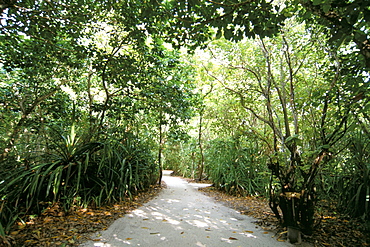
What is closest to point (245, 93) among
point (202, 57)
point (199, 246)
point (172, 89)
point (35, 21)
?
point (172, 89)

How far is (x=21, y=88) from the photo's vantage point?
4.51m

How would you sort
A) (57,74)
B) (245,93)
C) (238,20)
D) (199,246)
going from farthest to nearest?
(245,93) < (57,74) < (199,246) < (238,20)

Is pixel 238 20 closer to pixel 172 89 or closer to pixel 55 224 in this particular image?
pixel 172 89

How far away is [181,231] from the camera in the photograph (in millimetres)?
2707

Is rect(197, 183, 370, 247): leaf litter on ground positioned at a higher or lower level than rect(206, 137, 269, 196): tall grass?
lower

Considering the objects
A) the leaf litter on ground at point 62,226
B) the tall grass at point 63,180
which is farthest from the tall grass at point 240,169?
→ the leaf litter on ground at point 62,226

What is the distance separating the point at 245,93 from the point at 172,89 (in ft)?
6.40

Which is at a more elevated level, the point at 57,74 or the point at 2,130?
the point at 57,74

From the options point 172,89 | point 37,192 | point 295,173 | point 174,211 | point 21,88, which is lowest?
point 174,211

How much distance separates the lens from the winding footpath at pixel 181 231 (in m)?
2.35

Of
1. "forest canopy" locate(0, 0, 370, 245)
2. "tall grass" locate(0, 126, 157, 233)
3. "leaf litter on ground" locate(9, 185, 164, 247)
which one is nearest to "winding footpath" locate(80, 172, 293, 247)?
"leaf litter on ground" locate(9, 185, 164, 247)

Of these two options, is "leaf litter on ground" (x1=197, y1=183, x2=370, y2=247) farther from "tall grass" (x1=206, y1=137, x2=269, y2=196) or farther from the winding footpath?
"tall grass" (x1=206, y1=137, x2=269, y2=196)

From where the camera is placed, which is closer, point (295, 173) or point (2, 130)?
point (295, 173)

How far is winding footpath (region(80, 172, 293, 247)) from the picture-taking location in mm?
2354
